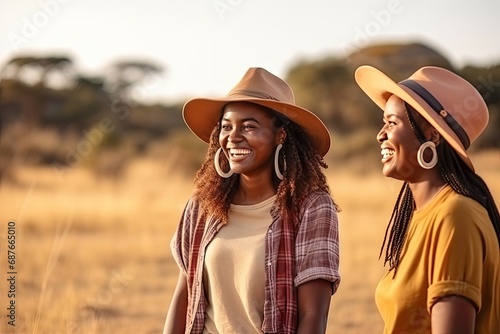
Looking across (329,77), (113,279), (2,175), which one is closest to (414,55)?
(329,77)

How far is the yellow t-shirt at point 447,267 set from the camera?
2.71 m

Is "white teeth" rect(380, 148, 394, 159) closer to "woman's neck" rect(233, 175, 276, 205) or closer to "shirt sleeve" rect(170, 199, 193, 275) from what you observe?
"woman's neck" rect(233, 175, 276, 205)

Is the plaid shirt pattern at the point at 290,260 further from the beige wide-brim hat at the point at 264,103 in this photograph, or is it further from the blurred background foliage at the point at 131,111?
the blurred background foliage at the point at 131,111

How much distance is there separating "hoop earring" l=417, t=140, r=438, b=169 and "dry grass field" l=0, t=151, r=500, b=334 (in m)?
2.14

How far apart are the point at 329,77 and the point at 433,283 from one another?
78.2ft

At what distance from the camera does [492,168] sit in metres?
16.0

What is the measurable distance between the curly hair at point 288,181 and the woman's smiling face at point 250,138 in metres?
0.04

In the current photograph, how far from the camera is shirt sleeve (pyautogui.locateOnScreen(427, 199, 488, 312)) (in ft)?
8.88

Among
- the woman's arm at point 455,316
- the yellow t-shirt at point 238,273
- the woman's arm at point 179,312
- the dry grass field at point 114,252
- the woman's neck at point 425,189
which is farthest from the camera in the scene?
the dry grass field at point 114,252

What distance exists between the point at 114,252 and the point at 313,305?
6.62 metres

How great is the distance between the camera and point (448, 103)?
3.01 metres

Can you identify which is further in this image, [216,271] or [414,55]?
[414,55]

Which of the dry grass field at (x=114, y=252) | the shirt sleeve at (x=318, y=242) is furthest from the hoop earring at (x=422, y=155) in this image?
the dry grass field at (x=114, y=252)

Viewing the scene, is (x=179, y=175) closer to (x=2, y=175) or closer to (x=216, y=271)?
(x=2, y=175)
